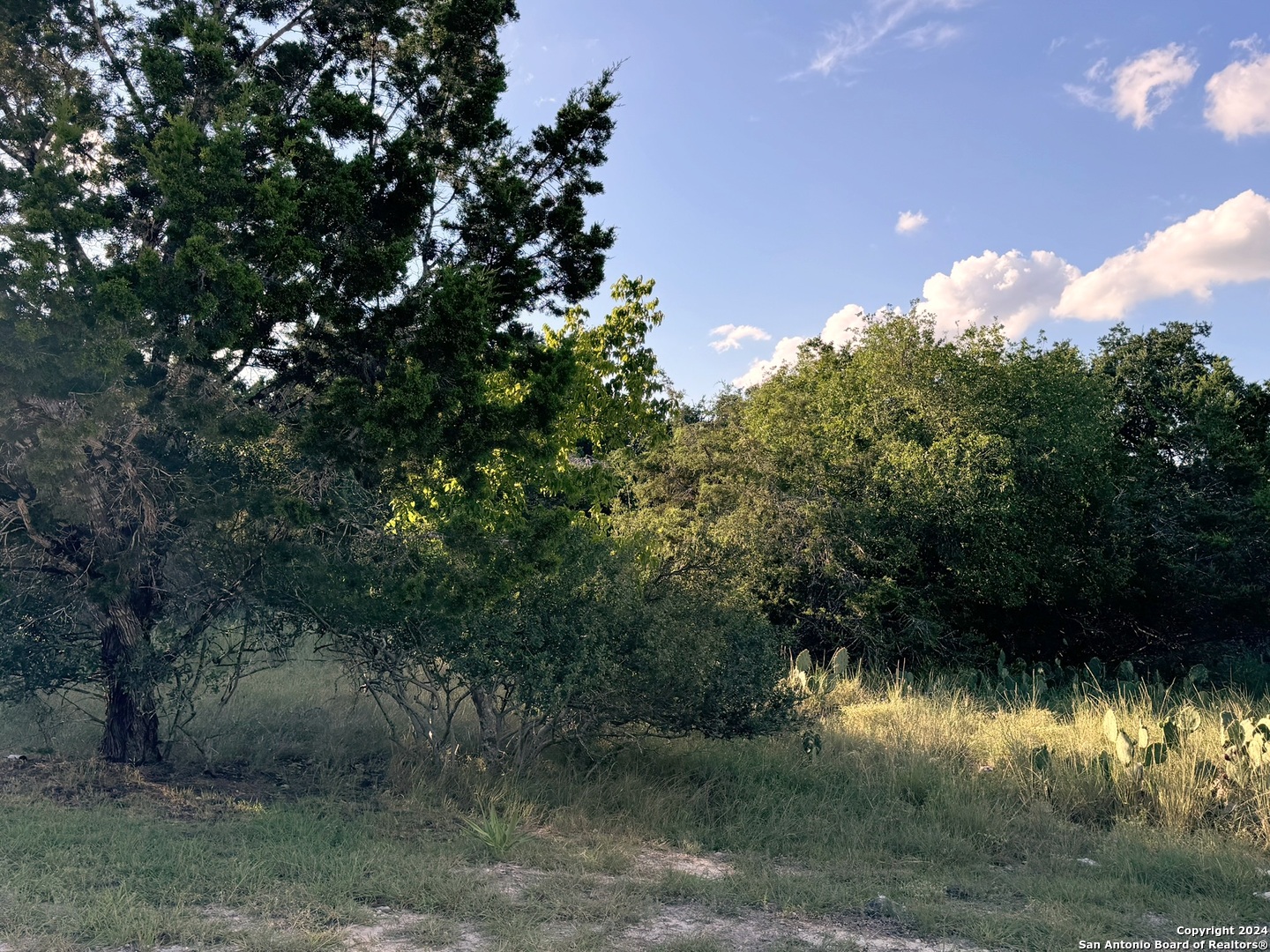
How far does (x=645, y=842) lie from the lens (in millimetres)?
6828

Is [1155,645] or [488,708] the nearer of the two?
[488,708]

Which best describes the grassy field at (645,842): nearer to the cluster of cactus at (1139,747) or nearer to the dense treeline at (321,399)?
the cluster of cactus at (1139,747)

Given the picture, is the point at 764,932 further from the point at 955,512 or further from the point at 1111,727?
the point at 955,512

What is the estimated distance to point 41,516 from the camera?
715cm

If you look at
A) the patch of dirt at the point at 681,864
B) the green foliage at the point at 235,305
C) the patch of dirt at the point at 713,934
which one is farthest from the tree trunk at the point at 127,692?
the patch of dirt at the point at 681,864

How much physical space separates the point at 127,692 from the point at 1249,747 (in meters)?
9.39

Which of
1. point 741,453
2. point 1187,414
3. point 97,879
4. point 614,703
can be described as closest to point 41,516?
point 97,879

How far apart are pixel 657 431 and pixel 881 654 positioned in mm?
6132

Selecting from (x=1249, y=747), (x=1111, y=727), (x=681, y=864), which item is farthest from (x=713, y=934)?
(x=1249, y=747)

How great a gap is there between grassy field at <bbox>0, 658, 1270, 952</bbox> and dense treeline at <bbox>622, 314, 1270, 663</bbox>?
4.50 meters

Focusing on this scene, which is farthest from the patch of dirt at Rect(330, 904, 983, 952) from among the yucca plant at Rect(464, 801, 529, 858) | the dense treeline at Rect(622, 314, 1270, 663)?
the dense treeline at Rect(622, 314, 1270, 663)

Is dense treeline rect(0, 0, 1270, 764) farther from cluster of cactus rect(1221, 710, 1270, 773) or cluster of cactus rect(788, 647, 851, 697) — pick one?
cluster of cactus rect(1221, 710, 1270, 773)

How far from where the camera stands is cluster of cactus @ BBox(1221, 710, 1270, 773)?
714cm

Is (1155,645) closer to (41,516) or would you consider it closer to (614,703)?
→ (614,703)
